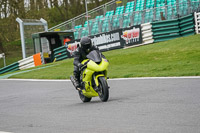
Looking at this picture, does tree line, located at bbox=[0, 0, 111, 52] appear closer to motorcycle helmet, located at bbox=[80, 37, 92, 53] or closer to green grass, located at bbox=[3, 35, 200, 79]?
green grass, located at bbox=[3, 35, 200, 79]

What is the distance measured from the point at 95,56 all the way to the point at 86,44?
414 millimetres

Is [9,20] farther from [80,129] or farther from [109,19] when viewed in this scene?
[80,129]

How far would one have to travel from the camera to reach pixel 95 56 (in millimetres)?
7711

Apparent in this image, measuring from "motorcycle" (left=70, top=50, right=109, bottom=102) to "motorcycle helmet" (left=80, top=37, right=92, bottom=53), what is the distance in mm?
224

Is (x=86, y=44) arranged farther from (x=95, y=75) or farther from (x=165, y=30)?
(x=165, y=30)

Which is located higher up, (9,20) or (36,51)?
(9,20)

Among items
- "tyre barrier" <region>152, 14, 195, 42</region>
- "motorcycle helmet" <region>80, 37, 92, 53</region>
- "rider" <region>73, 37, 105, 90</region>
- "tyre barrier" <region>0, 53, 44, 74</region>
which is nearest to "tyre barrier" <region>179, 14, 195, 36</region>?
"tyre barrier" <region>152, 14, 195, 42</region>

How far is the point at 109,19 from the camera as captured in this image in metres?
26.8

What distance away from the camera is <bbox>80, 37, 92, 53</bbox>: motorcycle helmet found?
26.1 ft

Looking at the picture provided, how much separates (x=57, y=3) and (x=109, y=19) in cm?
2388

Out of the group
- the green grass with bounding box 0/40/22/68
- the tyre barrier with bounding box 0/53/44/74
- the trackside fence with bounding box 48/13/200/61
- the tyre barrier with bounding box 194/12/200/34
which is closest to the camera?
the tyre barrier with bounding box 194/12/200/34

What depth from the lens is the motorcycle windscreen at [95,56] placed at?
7.64 m

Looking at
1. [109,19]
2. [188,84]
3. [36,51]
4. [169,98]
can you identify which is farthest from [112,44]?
[169,98]

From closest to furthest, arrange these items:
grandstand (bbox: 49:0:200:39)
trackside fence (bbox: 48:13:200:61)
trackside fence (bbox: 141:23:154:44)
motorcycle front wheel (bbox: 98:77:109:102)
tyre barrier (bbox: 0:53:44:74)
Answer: motorcycle front wheel (bbox: 98:77:109:102) → trackside fence (bbox: 48:13:200:61) → grandstand (bbox: 49:0:200:39) → trackside fence (bbox: 141:23:154:44) → tyre barrier (bbox: 0:53:44:74)
